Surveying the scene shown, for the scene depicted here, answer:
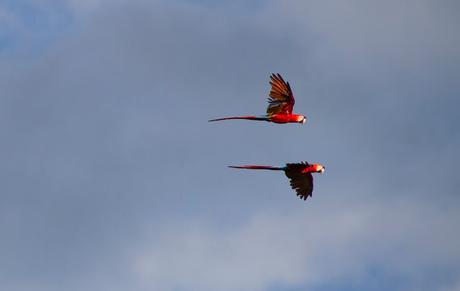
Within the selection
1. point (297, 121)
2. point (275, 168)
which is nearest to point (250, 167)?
point (275, 168)

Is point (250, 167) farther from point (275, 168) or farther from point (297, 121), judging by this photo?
point (297, 121)

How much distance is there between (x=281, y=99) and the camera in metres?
54.6

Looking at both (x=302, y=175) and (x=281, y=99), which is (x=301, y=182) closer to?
(x=302, y=175)

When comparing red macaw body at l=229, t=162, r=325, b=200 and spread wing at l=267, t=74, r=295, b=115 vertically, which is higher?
spread wing at l=267, t=74, r=295, b=115

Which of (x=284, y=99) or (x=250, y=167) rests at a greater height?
(x=284, y=99)

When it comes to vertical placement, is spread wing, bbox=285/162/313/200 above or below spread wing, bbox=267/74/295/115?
below

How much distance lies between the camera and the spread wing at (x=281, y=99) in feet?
178

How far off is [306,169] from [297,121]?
3.33m

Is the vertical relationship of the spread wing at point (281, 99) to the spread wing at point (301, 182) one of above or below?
above

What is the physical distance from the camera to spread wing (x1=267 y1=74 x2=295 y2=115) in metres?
54.4

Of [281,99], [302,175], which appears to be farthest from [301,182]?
[281,99]

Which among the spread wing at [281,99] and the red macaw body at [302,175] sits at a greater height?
the spread wing at [281,99]

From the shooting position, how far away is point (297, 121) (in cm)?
5456

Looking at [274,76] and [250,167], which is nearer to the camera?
[250,167]
